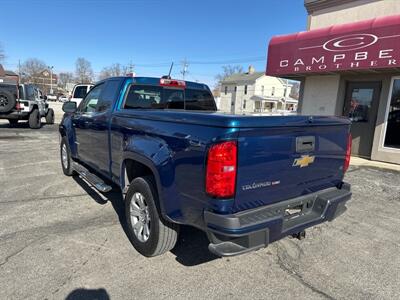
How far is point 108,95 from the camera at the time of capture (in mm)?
4414

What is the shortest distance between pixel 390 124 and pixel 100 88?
8752 mm

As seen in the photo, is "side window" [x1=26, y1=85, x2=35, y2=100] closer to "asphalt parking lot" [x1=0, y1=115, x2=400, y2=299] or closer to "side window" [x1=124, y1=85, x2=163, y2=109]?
"asphalt parking lot" [x1=0, y1=115, x2=400, y2=299]

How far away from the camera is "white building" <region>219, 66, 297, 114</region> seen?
56.1m

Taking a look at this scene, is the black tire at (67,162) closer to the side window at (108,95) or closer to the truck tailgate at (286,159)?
the side window at (108,95)

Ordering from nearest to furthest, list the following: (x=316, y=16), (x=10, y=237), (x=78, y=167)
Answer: (x=10, y=237) → (x=78, y=167) → (x=316, y=16)

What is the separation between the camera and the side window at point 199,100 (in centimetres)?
485

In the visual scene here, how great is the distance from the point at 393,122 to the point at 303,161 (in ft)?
27.4

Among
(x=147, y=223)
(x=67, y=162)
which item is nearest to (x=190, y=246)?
(x=147, y=223)

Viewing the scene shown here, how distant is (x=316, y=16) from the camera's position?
1106cm

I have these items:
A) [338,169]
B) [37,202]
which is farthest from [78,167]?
[338,169]

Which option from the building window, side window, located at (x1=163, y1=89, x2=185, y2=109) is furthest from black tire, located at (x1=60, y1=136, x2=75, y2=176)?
the building window

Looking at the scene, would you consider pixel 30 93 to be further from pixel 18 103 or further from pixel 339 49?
pixel 339 49

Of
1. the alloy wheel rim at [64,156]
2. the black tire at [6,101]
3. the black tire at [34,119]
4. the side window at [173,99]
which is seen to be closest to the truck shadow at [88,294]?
the side window at [173,99]

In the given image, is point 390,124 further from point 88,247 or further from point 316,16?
point 88,247
